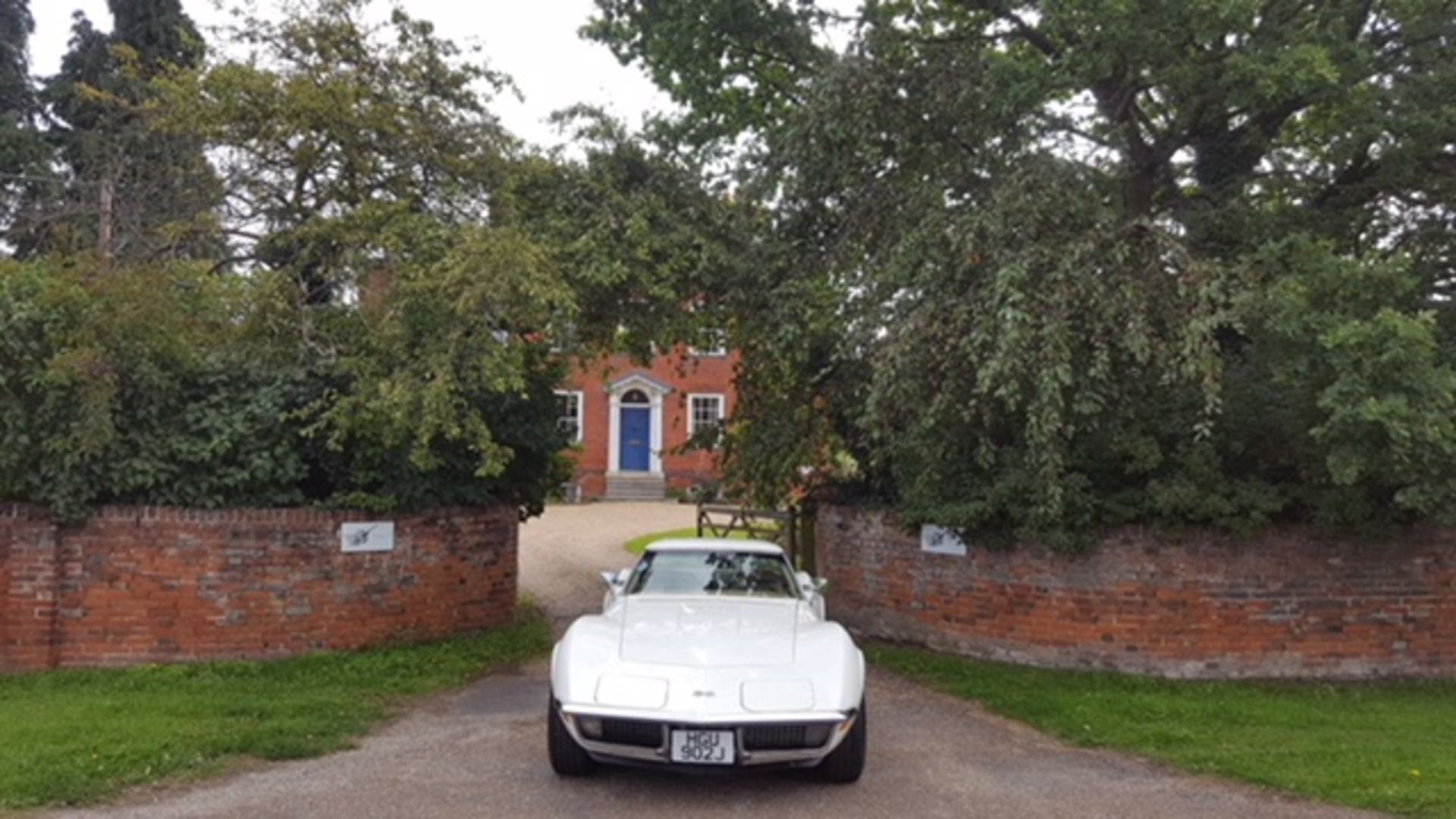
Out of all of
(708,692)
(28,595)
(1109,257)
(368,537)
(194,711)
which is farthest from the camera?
(368,537)

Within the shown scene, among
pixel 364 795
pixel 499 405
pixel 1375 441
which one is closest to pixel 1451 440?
pixel 1375 441

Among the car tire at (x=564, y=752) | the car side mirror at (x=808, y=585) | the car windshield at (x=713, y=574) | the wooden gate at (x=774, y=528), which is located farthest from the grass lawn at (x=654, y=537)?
the car tire at (x=564, y=752)

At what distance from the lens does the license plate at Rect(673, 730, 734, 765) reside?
5.40 meters

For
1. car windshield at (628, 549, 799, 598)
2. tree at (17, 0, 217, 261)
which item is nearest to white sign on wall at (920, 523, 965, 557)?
car windshield at (628, 549, 799, 598)

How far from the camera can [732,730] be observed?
540 centimetres

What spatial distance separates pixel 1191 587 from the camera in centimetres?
943

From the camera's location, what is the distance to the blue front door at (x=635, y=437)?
33.7 m

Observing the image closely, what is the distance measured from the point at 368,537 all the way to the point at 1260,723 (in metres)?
7.57

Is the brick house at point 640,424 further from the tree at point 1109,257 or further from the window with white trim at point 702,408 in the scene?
the tree at point 1109,257

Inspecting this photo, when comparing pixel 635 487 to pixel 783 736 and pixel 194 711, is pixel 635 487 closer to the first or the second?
pixel 194 711

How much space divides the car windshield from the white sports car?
0.45 m

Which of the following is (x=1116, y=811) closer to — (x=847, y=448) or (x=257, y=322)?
(x=847, y=448)

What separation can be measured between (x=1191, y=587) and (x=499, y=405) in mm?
6739

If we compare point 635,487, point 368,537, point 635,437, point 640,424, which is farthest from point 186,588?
point 640,424
